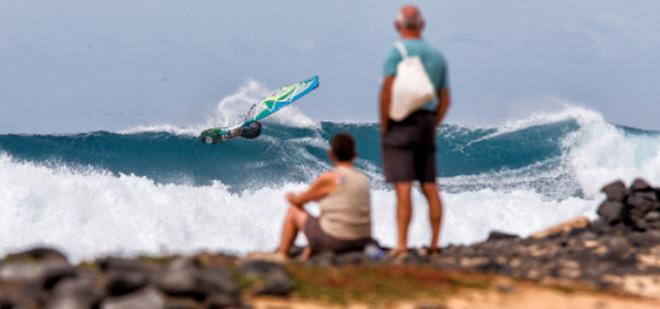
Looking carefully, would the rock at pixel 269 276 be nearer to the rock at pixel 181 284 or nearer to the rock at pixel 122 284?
the rock at pixel 181 284

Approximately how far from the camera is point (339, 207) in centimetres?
992

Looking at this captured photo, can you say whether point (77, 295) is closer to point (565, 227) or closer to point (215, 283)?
point (215, 283)

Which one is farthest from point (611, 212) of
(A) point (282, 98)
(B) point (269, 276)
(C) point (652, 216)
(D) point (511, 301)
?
(A) point (282, 98)

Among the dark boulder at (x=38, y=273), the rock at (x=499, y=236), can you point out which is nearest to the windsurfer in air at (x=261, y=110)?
the rock at (x=499, y=236)

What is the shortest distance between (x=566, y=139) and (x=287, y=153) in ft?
29.7

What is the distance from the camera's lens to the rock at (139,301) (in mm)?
6961

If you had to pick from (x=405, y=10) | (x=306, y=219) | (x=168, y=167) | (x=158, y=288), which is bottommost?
(x=158, y=288)

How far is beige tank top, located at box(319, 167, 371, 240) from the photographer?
32.4 feet

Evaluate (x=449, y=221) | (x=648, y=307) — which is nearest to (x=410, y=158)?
(x=648, y=307)

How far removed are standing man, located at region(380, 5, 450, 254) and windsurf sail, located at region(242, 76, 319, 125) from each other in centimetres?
1431

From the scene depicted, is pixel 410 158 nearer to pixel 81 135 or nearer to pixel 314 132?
pixel 314 132

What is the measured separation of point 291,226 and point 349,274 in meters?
1.82

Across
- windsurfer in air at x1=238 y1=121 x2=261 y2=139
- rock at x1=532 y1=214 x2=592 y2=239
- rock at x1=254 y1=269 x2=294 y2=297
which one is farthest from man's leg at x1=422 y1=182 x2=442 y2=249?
windsurfer in air at x1=238 y1=121 x2=261 y2=139

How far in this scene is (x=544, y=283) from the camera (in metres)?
9.31
